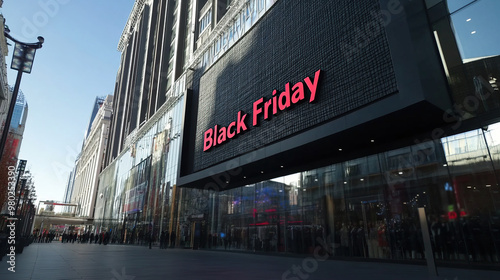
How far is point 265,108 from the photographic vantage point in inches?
666

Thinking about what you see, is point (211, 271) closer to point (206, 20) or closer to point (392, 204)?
point (392, 204)

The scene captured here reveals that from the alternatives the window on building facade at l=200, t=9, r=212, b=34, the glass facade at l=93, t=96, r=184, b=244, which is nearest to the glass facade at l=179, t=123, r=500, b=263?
the glass facade at l=93, t=96, r=184, b=244

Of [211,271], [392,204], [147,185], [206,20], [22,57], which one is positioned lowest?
[211,271]

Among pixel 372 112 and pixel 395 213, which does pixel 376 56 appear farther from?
pixel 395 213

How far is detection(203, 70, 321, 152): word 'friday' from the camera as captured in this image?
1440 centimetres

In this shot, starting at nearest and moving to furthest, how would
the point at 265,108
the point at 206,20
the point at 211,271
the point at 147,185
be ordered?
the point at 211,271
the point at 265,108
the point at 206,20
the point at 147,185

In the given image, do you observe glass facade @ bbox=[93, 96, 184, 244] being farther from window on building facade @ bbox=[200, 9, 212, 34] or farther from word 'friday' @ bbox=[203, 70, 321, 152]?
word 'friday' @ bbox=[203, 70, 321, 152]

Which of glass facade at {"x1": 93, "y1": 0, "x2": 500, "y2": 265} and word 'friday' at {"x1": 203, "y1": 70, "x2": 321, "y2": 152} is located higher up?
word 'friday' at {"x1": 203, "y1": 70, "x2": 321, "y2": 152}

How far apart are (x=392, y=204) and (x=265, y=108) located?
328 inches

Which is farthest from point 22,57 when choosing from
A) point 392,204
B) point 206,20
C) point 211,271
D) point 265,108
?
point 206,20

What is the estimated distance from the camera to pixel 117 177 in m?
60.5

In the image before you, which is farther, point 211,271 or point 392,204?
point 392,204

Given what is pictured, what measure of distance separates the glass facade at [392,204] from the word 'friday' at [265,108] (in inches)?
186

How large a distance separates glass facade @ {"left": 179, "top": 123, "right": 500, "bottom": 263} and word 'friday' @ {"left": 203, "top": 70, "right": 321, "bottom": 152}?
4733 millimetres
